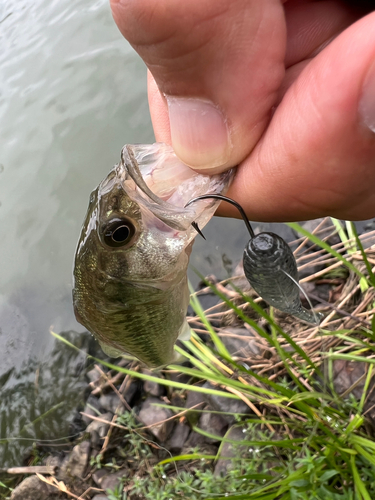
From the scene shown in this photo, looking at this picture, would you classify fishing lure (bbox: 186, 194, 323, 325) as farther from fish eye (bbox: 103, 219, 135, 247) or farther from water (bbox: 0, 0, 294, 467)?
water (bbox: 0, 0, 294, 467)

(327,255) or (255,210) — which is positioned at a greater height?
(255,210)

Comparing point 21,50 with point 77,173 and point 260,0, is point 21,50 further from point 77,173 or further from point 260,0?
point 260,0

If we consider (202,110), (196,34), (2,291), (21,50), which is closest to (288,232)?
(202,110)


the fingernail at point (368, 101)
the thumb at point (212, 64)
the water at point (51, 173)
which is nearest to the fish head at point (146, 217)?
the thumb at point (212, 64)

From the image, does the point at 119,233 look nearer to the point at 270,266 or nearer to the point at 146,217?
the point at 146,217

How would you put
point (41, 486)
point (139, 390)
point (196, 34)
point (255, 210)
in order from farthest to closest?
1. point (139, 390)
2. point (41, 486)
3. point (255, 210)
4. point (196, 34)

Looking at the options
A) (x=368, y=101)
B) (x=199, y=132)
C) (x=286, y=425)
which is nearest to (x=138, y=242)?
(x=199, y=132)

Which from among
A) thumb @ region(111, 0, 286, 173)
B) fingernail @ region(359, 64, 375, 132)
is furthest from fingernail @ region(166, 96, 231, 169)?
fingernail @ region(359, 64, 375, 132)
